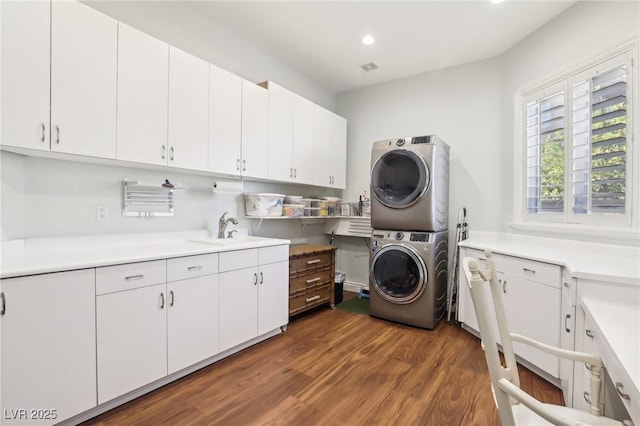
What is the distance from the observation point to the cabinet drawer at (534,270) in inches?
76.9

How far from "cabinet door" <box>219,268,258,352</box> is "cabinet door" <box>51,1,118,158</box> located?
1.20 meters

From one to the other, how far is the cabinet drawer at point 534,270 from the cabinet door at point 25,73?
125 inches

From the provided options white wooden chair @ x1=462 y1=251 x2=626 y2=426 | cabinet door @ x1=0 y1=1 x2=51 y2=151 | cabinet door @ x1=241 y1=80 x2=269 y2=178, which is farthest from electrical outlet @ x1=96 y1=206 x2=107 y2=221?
white wooden chair @ x1=462 y1=251 x2=626 y2=426

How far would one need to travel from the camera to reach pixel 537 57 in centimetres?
277

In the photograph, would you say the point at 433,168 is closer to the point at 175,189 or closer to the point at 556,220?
the point at 556,220

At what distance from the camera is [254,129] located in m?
2.87

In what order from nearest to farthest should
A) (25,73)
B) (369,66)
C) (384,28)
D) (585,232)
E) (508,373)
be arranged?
(508,373) < (25,73) < (585,232) < (384,28) < (369,66)

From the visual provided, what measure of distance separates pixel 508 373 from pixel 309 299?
228 cm

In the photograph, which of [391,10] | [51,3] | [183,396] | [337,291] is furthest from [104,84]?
[337,291]

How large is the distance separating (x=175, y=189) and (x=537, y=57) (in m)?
3.52

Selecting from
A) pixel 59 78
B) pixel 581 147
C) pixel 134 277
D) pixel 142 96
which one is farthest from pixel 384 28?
pixel 134 277

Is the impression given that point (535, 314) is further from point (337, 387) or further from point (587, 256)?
point (337, 387)

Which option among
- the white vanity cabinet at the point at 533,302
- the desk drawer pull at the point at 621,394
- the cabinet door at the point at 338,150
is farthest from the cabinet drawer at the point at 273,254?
the desk drawer pull at the point at 621,394

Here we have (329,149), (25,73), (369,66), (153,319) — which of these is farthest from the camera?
(329,149)
